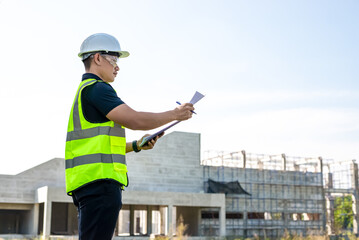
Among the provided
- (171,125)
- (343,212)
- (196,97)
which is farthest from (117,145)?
(343,212)

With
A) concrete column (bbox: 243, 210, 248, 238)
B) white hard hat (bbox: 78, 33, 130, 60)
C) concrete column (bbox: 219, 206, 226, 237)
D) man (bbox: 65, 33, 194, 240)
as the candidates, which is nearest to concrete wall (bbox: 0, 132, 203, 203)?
concrete column (bbox: 219, 206, 226, 237)

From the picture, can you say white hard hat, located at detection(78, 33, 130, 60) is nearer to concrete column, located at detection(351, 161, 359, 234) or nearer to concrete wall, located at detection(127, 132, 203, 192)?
concrete wall, located at detection(127, 132, 203, 192)

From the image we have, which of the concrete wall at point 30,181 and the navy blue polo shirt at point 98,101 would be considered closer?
the navy blue polo shirt at point 98,101

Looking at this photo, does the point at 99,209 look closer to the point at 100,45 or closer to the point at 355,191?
the point at 100,45

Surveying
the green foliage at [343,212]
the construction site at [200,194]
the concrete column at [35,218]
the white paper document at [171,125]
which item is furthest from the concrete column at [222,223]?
the white paper document at [171,125]

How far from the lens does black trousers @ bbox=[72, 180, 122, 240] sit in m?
2.51

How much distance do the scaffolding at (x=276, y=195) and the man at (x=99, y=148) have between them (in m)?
38.0

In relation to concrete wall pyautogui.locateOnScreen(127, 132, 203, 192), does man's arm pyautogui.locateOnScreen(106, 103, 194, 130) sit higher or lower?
lower

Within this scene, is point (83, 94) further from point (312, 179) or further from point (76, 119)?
point (312, 179)

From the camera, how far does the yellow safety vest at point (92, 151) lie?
2549 millimetres

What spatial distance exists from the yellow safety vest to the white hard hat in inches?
8.1

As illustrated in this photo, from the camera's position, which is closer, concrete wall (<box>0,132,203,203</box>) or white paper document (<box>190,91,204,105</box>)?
white paper document (<box>190,91,204,105</box>)

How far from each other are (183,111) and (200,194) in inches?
1376

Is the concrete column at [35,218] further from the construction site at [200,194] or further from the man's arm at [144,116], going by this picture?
the man's arm at [144,116]
